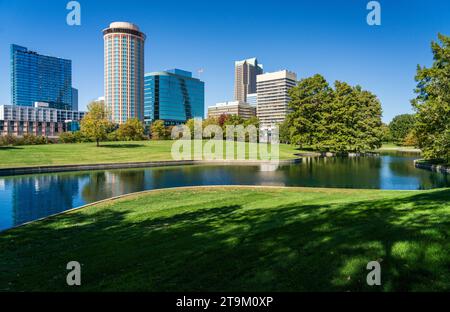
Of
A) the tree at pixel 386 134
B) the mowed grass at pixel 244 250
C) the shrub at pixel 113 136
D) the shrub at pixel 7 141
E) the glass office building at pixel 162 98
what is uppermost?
the glass office building at pixel 162 98

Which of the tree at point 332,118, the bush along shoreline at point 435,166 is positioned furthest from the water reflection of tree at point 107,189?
the tree at point 332,118

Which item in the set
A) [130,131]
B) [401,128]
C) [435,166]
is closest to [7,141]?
[130,131]

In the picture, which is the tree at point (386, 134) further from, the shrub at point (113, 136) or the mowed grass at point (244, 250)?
the mowed grass at point (244, 250)

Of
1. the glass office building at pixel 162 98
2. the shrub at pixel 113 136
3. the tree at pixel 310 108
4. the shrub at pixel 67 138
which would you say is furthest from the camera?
the glass office building at pixel 162 98

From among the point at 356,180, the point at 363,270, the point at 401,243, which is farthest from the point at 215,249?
the point at 356,180

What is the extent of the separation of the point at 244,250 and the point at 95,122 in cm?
6108

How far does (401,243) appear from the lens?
251 inches

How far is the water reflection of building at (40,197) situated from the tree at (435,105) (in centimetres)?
3300

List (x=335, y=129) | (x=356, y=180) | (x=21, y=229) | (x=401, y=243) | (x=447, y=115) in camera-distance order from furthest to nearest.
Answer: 1. (x=335, y=129)
2. (x=447, y=115)
3. (x=356, y=180)
4. (x=21, y=229)
5. (x=401, y=243)

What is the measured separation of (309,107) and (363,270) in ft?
221

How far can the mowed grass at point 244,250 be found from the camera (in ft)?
18.1

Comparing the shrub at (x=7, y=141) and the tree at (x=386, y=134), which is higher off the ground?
the tree at (x=386, y=134)

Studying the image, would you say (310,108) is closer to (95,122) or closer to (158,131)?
(95,122)
